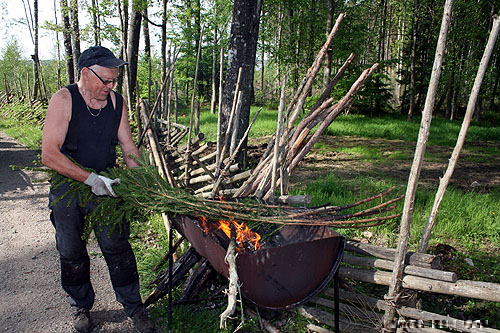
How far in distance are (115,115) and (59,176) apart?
0.61 meters

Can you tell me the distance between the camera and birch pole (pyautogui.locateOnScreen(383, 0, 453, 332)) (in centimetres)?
185

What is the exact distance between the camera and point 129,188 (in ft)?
8.13

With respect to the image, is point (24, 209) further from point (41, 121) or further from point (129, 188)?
point (41, 121)

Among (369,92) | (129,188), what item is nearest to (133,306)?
(129,188)

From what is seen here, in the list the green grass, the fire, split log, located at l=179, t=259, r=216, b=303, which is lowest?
split log, located at l=179, t=259, r=216, b=303

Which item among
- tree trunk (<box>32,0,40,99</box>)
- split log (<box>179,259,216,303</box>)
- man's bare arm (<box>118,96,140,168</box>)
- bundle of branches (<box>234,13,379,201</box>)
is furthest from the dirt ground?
tree trunk (<box>32,0,40,99</box>)

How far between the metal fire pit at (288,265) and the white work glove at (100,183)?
2.39 ft

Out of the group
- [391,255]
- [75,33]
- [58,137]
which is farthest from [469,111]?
[75,33]

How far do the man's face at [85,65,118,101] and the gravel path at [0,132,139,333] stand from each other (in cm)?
185

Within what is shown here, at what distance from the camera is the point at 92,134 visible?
2637 mm

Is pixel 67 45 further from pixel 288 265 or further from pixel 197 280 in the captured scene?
pixel 288 265

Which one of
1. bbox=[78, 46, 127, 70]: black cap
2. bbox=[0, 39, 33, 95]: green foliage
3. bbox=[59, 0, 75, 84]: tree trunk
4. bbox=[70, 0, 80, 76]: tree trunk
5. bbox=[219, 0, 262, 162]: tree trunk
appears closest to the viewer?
bbox=[78, 46, 127, 70]: black cap

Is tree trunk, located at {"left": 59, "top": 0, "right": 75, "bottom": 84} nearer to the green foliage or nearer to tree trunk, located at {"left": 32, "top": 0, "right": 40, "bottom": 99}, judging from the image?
tree trunk, located at {"left": 32, "top": 0, "right": 40, "bottom": 99}

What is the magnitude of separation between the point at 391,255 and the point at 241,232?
118 cm
